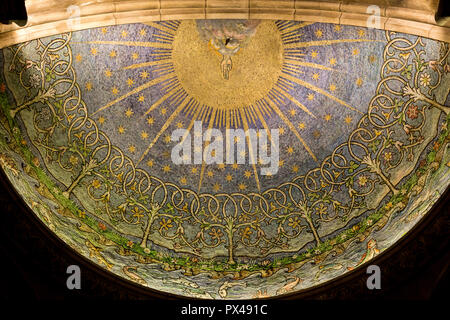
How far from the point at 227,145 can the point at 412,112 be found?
2.85 m

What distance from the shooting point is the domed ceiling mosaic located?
895cm

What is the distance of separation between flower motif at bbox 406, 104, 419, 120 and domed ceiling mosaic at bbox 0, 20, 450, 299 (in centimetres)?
2

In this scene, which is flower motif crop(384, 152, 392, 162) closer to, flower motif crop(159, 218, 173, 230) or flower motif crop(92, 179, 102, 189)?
flower motif crop(159, 218, 173, 230)

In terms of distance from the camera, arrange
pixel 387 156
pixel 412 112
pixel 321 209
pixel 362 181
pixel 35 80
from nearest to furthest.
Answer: pixel 35 80, pixel 412 112, pixel 387 156, pixel 362 181, pixel 321 209

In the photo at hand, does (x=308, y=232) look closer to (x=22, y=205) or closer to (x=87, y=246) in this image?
(x=87, y=246)

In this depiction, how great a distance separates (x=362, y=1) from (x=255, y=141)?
2789 millimetres

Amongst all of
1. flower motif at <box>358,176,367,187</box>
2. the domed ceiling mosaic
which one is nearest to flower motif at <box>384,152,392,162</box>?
the domed ceiling mosaic

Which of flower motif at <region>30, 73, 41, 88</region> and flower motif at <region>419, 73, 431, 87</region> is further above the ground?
flower motif at <region>30, 73, 41, 88</region>

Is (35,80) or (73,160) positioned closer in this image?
(35,80)

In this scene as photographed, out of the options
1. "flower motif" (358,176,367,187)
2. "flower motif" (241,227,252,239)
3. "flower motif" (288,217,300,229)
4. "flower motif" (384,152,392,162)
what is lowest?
"flower motif" (241,227,252,239)

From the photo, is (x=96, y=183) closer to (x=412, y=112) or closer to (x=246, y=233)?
(x=246, y=233)

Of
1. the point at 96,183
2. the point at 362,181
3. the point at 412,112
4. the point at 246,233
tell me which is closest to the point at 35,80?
the point at 96,183

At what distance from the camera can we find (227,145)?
10508 millimetres
